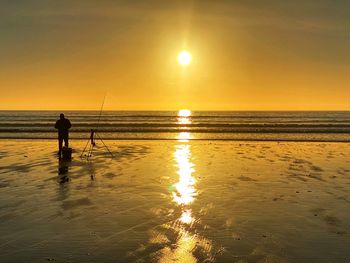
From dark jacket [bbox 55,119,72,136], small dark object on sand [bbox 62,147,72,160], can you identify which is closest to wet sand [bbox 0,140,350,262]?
small dark object on sand [bbox 62,147,72,160]

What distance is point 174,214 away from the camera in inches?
330

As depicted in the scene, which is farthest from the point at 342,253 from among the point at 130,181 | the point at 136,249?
the point at 130,181

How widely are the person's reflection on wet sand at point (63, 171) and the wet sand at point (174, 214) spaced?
4 cm

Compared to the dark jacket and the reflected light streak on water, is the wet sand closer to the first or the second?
the reflected light streak on water

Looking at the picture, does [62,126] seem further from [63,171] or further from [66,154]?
[63,171]

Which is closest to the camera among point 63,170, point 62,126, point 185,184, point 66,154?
point 185,184

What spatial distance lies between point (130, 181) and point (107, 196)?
2.28 metres

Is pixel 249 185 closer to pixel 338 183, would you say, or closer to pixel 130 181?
pixel 338 183

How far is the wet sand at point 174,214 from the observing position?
6121mm

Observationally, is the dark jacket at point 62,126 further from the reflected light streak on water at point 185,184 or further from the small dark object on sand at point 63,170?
the reflected light streak on water at point 185,184

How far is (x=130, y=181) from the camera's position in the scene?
41.1 ft

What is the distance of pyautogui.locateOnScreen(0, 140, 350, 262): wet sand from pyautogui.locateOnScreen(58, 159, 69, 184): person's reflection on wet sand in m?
0.04

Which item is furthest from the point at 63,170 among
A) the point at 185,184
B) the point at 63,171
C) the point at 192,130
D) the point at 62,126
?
the point at 192,130

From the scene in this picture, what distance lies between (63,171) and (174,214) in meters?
7.77
